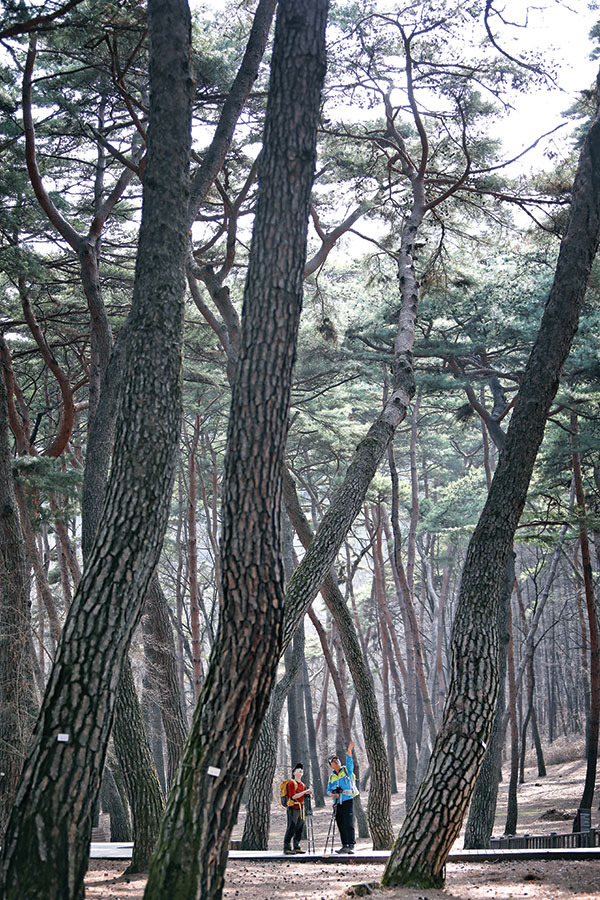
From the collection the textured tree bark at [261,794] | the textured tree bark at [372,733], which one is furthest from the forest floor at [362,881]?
the textured tree bark at [372,733]

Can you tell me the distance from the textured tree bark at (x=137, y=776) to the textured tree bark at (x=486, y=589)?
2.88 meters

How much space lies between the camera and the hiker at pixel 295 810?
11289 mm

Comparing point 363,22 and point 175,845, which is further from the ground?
point 363,22

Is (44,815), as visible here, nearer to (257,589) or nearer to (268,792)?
(257,589)

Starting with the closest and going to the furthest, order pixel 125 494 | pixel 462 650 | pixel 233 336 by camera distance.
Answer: pixel 125 494 < pixel 462 650 < pixel 233 336

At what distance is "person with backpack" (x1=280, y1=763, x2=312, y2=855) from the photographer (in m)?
11.3

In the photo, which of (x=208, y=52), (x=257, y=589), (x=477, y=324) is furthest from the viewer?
(x=477, y=324)

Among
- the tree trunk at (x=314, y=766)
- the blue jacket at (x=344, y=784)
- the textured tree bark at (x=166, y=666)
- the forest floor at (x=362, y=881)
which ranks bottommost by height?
the tree trunk at (x=314, y=766)

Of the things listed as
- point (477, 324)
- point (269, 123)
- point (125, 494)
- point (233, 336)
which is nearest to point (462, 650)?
point (125, 494)

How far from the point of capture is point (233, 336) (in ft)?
37.2

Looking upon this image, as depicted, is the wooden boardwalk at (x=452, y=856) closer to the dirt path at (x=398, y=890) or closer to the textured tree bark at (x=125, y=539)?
the dirt path at (x=398, y=890)

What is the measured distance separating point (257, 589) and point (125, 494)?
1.00 meters

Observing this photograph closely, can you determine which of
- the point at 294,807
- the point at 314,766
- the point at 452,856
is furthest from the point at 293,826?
the point at 314,766

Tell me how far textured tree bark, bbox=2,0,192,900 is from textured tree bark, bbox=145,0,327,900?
1.65 ft
